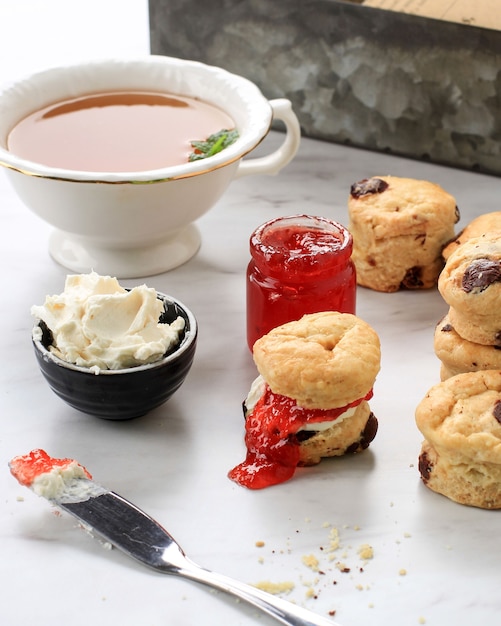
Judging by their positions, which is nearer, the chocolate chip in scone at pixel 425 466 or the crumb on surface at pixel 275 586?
the crumb on surface at pixel 275 586

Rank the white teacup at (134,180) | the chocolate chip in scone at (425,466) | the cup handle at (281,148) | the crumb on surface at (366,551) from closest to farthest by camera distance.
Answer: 1. the crumb on surface at (366,551)
2. the chocolate chip in scone at (425,466)
3. the white teacup at (134,180)
4. the cup handle at (281,148)

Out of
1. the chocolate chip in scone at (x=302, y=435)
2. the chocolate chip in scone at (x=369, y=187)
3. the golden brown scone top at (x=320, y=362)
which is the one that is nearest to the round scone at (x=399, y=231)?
the chocolate chip in scone at (x=369, y=187)

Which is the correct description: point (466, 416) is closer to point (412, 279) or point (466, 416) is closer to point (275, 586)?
point (275, 586)

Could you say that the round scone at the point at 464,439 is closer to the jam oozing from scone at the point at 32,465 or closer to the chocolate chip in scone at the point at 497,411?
the chocolate chip in scone at the point at 497,411

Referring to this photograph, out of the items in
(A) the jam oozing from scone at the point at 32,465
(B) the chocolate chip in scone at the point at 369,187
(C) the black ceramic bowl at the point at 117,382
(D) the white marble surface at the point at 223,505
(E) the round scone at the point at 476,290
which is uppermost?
(E) the round scone at the point at 476,290

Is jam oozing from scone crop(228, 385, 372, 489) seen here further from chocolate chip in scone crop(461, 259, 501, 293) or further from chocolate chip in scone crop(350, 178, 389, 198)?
chocolate chip in scone crop(350, 178, 389, 198)

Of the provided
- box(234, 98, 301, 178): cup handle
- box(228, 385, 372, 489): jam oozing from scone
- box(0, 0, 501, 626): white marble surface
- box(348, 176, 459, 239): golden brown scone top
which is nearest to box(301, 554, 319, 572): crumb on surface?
box(0, 0, 501, 626): white marble surface
